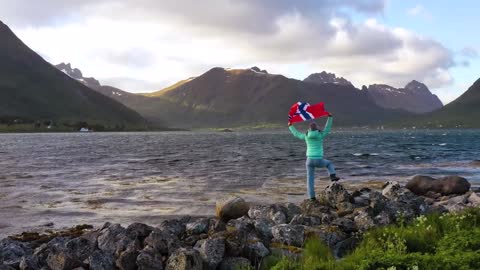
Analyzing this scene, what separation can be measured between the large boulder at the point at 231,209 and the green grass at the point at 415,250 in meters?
7.86

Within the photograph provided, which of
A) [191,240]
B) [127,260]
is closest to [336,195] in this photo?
[191,240]

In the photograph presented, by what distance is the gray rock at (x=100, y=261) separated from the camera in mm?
10989

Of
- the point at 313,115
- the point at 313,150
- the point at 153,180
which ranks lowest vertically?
the point at 153,180

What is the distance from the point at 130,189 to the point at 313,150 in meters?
14.3

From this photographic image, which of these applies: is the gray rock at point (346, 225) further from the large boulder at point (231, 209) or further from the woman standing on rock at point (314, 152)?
the woman standing on rock at point (314, 152)

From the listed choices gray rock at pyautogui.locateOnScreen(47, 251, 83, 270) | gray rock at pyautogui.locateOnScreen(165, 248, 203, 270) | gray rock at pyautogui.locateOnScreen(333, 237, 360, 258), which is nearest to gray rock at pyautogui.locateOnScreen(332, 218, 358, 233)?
gray rock at pyautogui.locateOnScreen(333, 237, 360, 258)

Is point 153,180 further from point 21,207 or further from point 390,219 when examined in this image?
point 390,219

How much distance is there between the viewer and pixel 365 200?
2097 centimetres

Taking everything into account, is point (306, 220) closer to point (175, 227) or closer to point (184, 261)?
point (175, 227)

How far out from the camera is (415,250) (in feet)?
34.2

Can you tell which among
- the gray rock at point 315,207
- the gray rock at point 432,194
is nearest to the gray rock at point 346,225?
the gray rock at point 315,207

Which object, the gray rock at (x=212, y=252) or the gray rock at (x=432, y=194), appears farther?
the gray rock at (x=432, y=194)

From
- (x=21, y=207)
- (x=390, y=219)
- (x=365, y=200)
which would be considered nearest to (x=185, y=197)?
(x=21, y=207)

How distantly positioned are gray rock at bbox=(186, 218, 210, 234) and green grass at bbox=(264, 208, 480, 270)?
4.42 m
